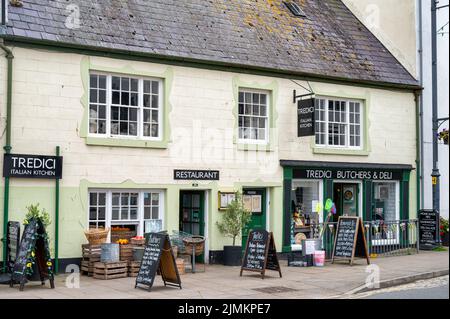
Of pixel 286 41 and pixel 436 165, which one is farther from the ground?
pixel 286 41

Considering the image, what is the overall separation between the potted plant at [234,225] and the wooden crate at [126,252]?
3.03 meters

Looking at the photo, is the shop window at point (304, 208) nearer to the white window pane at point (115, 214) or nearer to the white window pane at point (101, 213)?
the white window pane at point (115, 214)

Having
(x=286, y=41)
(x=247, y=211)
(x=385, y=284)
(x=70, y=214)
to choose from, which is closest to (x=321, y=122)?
(x=286, y=41)

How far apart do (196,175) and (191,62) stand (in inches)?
112

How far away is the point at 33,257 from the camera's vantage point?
490 inches

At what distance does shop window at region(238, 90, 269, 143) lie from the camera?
1781 centimetres

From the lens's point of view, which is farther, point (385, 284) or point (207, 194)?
point (207, 194)

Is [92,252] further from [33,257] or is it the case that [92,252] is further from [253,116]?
[253,116]

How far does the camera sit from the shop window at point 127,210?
1545 centimetres

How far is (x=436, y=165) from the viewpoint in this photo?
2050 centimetres
